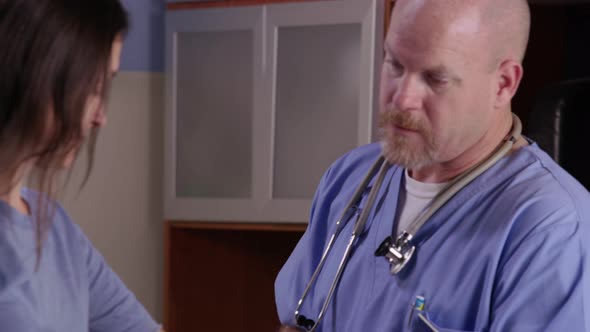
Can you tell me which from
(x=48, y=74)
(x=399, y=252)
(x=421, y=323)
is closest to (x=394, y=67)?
(x=399, y=252)

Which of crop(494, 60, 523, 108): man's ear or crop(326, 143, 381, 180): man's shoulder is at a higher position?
crop(494, 60, 523, 108): man's ear

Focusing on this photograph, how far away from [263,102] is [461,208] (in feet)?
4.07

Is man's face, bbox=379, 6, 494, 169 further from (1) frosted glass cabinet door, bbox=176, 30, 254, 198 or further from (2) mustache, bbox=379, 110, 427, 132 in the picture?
(1) frosted glass cabinet door, bbox=176, 30, 254, 198

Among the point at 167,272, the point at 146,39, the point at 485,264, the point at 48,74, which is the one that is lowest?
the point at 167,272

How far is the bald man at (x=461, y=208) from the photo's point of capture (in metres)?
1.08

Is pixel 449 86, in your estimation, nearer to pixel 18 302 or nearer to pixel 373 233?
pixel 373 233

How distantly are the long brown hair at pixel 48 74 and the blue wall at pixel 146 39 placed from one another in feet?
5.63

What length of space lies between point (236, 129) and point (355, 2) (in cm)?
52

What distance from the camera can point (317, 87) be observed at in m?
2.32

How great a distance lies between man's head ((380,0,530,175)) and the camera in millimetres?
1201

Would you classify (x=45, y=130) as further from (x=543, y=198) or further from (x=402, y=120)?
(x=543, y=198)

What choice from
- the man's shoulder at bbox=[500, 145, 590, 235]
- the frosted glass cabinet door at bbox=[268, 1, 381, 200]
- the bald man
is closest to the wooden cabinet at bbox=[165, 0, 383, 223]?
the frosted glass cabinet door at bbox=[268, 1, 381, 200]

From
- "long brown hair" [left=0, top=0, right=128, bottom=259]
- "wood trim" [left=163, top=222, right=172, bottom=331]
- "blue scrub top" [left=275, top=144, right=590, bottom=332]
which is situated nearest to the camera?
"long brown hair" [left=0, top=0, right=128, bottom=259]

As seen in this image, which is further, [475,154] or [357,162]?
[357,162]
